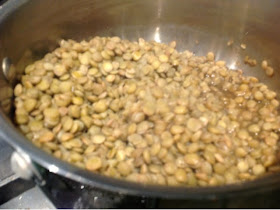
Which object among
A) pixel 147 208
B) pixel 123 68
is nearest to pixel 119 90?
pixel 123 68

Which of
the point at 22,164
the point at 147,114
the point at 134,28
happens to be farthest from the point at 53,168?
the point at 134,28

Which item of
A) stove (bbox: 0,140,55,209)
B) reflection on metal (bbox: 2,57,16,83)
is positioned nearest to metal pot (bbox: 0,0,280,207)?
reflection on metal (bbox: 2,57,16,83)

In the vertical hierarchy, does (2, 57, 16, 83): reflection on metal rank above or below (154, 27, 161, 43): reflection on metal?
above

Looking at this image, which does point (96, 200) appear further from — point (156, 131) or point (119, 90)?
point (119, 90)

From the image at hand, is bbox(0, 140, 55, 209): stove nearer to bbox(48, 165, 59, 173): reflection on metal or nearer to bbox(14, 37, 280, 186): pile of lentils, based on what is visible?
bbox(14, 37, 280, 186): pile of lentils

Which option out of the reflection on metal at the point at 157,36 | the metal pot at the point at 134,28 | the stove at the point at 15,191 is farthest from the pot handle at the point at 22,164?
the reflection on metal at the point at 157,36

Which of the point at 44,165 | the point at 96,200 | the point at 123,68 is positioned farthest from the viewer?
the point at 123,68
